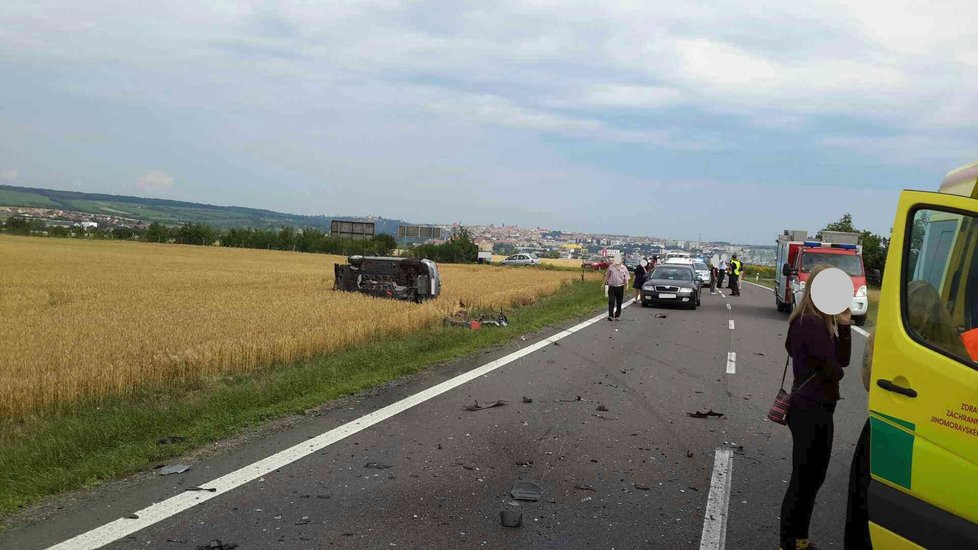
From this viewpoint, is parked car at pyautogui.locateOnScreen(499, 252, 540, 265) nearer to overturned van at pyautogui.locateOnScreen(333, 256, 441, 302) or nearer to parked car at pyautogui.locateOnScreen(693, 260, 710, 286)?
parked car at pyautogui.locateOnScreen(693, 260, 710, 286)

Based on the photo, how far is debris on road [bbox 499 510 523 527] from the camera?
5.01 m

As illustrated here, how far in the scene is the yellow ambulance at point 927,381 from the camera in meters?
3.35

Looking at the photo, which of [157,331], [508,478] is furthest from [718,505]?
[157,331]

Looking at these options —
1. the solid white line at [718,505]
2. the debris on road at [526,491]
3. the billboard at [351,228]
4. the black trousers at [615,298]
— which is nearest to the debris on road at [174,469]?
the debris on road at [526,491]

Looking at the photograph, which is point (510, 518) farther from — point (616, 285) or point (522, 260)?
point (522, 260)

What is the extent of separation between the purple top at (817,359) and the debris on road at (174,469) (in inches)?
178

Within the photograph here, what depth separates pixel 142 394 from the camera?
866 centimetres

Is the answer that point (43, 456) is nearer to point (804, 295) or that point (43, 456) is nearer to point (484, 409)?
point (484, 409)

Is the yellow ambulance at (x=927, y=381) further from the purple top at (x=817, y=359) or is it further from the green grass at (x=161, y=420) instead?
the green grass at (x=161, y=420)

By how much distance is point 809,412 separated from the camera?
452 centimetres

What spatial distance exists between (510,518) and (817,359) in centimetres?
219

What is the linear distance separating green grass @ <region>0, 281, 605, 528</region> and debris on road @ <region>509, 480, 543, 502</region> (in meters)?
2.87

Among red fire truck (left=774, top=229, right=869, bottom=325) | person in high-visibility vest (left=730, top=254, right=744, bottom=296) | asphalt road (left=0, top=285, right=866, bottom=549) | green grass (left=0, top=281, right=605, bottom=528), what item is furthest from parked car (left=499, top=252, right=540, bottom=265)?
asphalt road (left=0, top=285, right=866, bottom=549)

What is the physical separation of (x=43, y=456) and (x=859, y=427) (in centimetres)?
784
